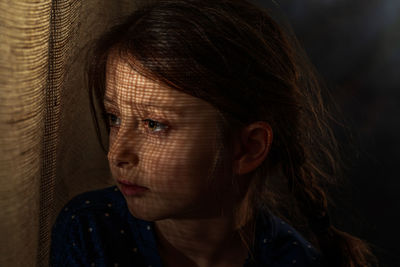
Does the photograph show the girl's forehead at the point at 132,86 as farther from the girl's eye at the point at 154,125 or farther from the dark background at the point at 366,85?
the dark background at the point at 366,85

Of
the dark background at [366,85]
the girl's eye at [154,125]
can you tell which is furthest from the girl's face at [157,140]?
the dark background at [366,85]

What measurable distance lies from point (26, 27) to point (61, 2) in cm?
10

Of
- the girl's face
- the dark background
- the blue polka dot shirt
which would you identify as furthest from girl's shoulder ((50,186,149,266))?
the dark background

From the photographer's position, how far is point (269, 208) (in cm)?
87

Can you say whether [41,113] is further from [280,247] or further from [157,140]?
[280,247]

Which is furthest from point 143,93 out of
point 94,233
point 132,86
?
point 94,233

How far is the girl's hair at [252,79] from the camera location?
1.89 feet

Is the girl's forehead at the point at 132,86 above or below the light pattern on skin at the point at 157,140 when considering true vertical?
above

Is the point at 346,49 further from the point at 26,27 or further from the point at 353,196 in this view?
the point at 26,27

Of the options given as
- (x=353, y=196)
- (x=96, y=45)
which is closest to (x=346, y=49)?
(x=353, y=196)

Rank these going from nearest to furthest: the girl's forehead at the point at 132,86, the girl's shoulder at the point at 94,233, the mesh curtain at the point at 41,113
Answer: the mesh curtain at the point at 41,113
the girl's forehead at the point at 132,86
the girl's shoulder at the point at 94,233

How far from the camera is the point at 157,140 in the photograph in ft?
1.94

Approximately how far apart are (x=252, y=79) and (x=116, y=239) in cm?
35

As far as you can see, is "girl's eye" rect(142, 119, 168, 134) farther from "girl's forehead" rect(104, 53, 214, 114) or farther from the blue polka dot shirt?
the blue polka dot shirt
